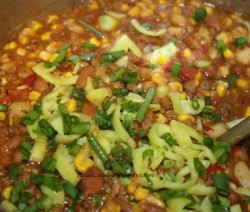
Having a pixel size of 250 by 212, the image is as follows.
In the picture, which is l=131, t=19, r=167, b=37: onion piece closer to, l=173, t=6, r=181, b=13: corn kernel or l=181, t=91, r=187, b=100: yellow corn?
l=173, t=6, r=181, b=13: corn kernel

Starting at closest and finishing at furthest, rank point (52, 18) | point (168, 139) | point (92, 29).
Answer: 1. point (168, 139)
2. point (92, 29)
3. point (52, 18)

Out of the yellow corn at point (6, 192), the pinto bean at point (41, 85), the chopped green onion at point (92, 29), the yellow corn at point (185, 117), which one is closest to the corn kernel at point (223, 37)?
the yellow corn at point (185, 117)

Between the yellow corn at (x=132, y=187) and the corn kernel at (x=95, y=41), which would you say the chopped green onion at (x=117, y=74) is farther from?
the yellow corn at (x=132, y=187)

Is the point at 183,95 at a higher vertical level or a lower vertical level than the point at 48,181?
higher

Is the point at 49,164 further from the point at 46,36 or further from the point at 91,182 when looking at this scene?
the point at 46,36

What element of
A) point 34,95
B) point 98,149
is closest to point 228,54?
point 98,149

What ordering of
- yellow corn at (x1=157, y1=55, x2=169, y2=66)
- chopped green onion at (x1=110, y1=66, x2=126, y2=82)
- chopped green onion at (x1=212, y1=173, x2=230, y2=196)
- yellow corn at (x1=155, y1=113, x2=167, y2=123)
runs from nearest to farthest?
1. chopped green onion at (x1=212, y1=173, x2=230, y2=196)
2. yellow corn at (x1=155, y1=113, x2=167, y2=123)
3. chopped green onion at (x1=110, y1=66, x2=126, y2=82)
4. yellow corn at (x1=157, y1=55, x2=169, y2=66)

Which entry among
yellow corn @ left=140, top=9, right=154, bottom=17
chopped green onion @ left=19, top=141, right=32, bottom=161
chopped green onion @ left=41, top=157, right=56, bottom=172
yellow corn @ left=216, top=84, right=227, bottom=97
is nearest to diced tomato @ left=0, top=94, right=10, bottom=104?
chopped green onion @ left=19, top=141, right=32, bottom=161
